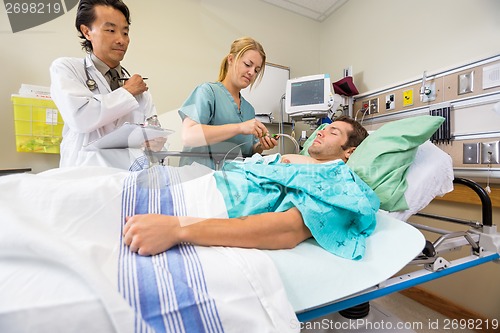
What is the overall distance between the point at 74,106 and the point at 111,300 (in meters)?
1.13

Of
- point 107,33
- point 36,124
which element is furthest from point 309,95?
point 36,124

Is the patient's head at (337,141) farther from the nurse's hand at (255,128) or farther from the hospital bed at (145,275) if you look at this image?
the hospital bed at (145,275)

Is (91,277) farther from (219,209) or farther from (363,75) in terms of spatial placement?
(363,75)

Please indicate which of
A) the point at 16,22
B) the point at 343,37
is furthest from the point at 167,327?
the point at 343,37

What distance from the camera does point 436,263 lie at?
0.86m

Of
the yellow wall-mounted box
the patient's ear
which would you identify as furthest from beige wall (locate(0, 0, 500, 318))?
the patient's ear

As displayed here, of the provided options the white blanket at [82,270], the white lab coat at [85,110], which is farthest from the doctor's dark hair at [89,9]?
the white blanket at [82,270]

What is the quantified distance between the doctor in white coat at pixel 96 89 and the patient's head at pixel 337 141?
33.7 inches

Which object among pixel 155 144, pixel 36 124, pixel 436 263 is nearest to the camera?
pixel 436 263

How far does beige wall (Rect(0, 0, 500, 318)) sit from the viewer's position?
172 centimetres

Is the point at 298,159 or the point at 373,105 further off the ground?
the point at 373,105

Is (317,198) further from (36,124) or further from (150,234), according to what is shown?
(36,124)

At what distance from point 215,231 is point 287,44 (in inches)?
123

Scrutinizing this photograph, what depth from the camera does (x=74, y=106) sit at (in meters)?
1.20
